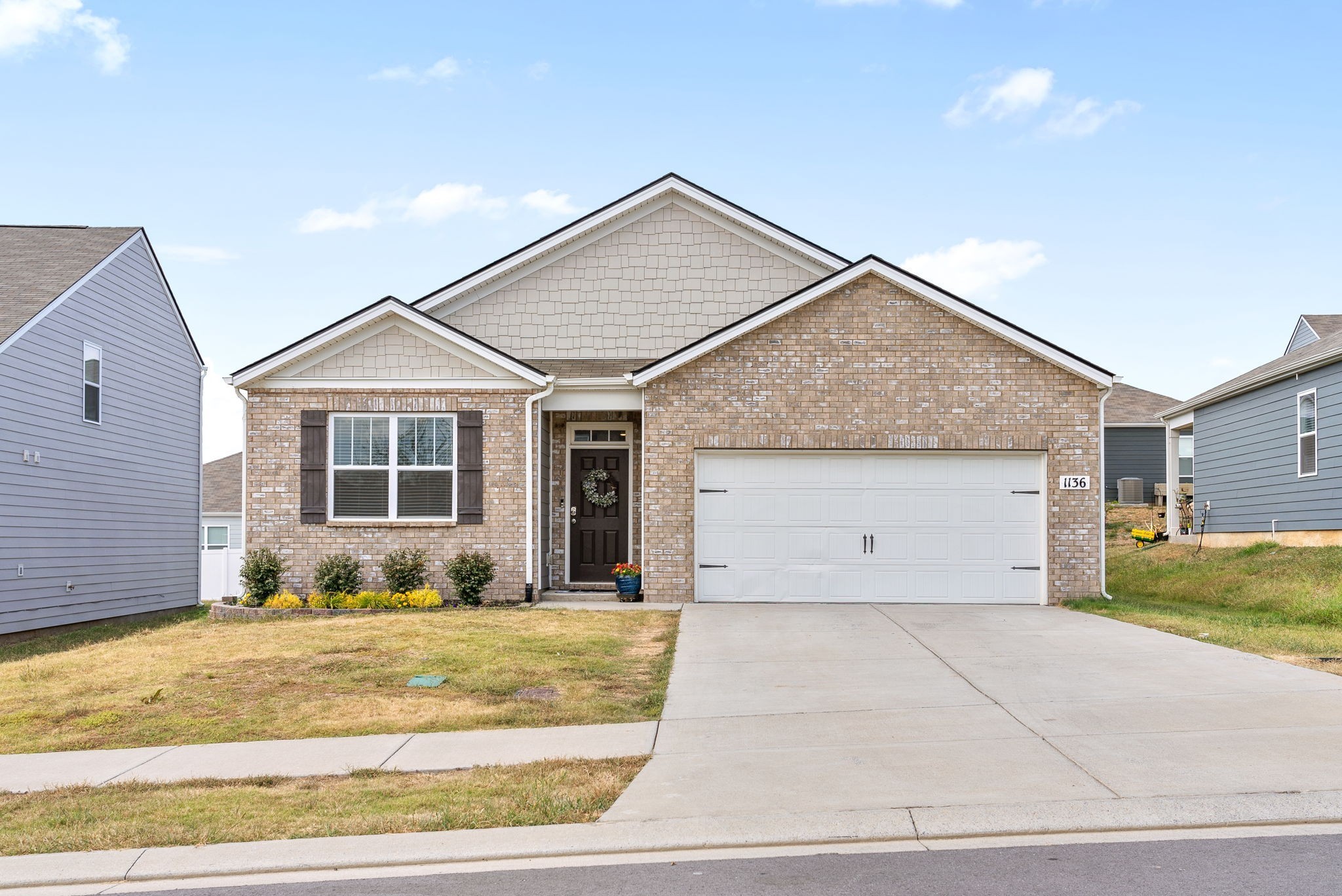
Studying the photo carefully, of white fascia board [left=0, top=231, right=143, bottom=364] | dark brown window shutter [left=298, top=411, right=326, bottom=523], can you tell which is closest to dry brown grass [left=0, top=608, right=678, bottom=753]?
dark brown window shutter [left=298, top=411, right=326, bottom=523]

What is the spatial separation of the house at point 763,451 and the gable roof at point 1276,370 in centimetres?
617

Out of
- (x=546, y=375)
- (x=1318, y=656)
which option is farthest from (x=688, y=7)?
(x=1318, y=656)

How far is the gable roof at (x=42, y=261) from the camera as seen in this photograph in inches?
656

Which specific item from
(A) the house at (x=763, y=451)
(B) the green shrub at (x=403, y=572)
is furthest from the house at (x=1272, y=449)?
(B) the green shrub at (x=403, y=572)

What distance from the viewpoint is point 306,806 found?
21.9 feet

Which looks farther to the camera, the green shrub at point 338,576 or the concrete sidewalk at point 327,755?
the green shrub at point 338,576

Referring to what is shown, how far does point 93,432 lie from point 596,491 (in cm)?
863

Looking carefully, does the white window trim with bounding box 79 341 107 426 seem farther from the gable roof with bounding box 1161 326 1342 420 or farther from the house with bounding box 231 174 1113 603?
the gable roof with bounding box 1161 326 1342 420

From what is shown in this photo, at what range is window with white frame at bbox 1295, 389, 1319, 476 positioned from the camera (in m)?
20.2

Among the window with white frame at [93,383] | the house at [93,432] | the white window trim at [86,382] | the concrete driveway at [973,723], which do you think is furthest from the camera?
the window with white frame at [93,383]

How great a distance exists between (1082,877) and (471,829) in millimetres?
3174

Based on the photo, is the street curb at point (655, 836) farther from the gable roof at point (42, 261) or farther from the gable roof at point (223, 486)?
the gable roof at point (223, 486)

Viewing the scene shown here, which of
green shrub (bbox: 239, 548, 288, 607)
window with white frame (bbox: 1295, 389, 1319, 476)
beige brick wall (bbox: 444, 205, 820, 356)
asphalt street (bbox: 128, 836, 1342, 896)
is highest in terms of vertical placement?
beige brick wall (bbox: 444, 205, 820, 356)

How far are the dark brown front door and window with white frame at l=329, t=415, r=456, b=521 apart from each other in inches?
89.8
